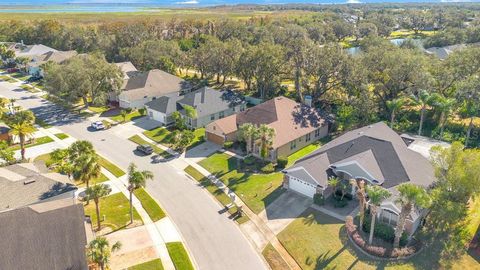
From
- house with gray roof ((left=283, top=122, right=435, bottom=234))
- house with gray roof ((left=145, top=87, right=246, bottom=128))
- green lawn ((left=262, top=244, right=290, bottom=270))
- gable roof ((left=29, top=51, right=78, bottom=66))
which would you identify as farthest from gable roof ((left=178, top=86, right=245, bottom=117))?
gable roof ((left=29, top=51, right=78, bottom=66))

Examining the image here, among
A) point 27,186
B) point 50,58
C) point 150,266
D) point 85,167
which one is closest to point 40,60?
point 50,58

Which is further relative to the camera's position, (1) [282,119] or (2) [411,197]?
(1) [282,119]

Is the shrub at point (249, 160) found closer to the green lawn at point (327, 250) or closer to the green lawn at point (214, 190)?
the green lawn at point (214, 190)

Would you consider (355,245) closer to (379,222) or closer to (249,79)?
(379,222)

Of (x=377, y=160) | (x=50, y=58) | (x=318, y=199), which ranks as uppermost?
(x=50, y=58)

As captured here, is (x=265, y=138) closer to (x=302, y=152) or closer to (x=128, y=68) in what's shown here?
(x=302, y=152)

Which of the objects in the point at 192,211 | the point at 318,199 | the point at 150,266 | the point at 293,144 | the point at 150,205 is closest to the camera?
the point at 150,266

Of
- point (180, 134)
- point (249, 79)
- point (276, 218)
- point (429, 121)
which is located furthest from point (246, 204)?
point (249, 79)
